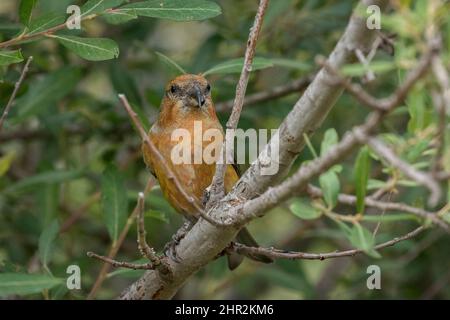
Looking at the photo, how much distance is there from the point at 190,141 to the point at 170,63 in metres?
0.71

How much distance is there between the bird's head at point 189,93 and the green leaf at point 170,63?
0.37 m

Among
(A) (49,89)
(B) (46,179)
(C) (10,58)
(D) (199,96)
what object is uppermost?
(A) (49,89)

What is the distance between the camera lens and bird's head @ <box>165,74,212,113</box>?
4.34 metres

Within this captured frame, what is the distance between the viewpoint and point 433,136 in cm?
205

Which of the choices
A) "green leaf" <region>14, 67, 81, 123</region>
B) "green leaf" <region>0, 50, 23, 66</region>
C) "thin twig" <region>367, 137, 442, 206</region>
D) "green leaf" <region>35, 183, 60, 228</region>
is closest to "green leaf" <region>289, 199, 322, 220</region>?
"thin twig" <region>367, 137, 442, 206</region>

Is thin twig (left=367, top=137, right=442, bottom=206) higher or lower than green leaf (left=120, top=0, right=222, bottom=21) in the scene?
lower

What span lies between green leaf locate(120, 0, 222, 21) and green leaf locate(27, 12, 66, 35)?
0.28 m

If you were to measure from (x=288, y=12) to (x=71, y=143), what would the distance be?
1891 millimetres

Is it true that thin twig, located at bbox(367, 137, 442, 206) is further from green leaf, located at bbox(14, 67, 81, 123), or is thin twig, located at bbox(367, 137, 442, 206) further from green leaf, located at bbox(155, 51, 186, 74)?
green leaf, located at bbox(14, 67, 81, 123)

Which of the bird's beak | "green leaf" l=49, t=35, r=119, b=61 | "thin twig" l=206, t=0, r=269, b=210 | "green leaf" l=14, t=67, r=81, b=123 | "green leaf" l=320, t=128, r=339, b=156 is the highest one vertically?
"green leaf" l=14, t=67, r=81, b=123

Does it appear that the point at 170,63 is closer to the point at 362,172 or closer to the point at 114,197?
the point at 114,197

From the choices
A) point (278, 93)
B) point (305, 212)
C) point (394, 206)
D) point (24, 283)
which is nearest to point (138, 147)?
point (278, 93)

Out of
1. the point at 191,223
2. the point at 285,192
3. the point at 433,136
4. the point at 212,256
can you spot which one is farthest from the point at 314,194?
the point at 191,223

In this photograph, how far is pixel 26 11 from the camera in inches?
127
